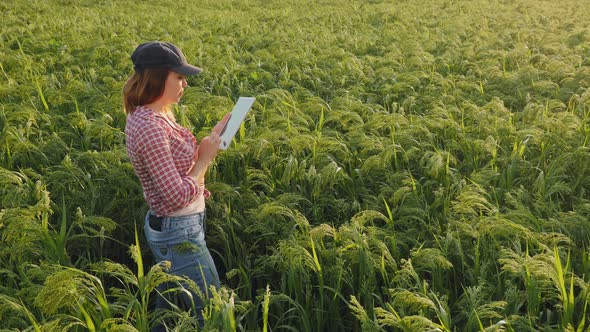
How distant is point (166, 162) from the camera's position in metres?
2.97

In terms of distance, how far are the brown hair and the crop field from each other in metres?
0.75

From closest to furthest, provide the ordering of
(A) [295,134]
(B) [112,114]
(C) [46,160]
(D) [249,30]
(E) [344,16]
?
(C) [46,160] → (A) [295,134] → (B) [112,114] → (D) [249,30] → (E) [344,16]

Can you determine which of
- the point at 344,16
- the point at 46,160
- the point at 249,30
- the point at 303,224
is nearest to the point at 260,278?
the point at 303,224

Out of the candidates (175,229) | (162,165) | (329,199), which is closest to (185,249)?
(175,229)

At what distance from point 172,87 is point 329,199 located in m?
1.64

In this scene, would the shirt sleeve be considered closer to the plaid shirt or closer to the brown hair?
the plaid shirt

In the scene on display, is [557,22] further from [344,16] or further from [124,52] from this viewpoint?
[124,52]

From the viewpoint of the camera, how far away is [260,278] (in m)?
3.85

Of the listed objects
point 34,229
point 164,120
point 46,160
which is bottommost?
point 46,160

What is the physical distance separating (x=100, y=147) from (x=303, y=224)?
276 cm

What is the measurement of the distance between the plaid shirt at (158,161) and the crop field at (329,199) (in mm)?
267

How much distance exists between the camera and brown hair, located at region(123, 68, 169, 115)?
121 inches

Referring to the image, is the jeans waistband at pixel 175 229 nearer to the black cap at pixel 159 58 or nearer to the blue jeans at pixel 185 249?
the blue jeans at pixel 185 249

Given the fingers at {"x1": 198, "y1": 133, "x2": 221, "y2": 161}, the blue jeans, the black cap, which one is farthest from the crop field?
the black cap
